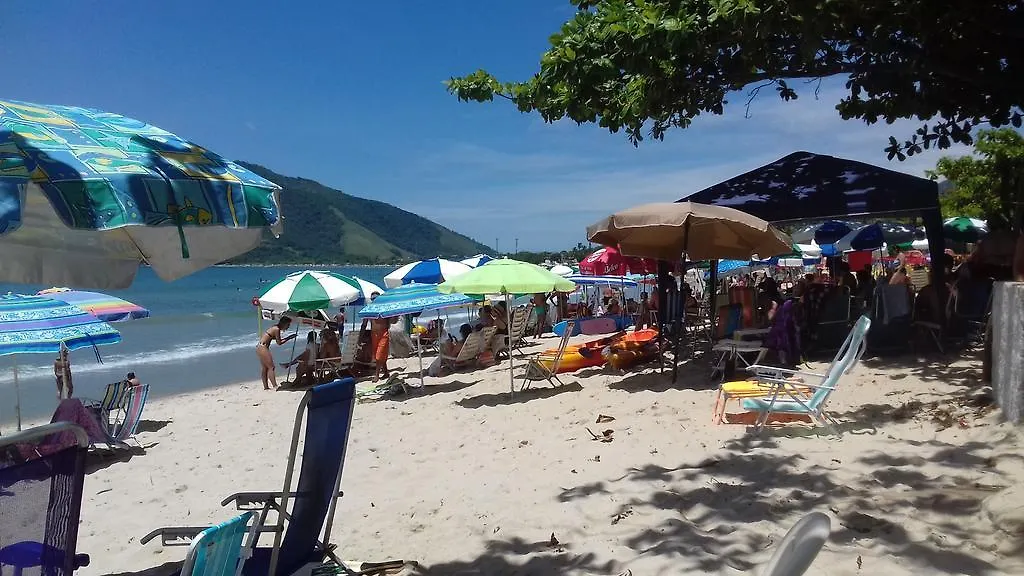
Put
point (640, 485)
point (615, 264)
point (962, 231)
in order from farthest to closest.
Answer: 1. point (615, 264)
2. point (962, 231)
3. point (640, 485)

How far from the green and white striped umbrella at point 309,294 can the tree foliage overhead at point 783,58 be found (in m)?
6.25

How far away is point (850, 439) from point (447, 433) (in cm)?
386

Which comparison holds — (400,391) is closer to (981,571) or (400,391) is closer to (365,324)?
(365,324)

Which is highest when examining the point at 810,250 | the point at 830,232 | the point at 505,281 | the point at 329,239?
the point at 329,239

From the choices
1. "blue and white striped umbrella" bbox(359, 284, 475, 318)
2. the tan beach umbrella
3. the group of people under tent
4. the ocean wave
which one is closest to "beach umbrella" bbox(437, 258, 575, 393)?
the tan beach umbrella

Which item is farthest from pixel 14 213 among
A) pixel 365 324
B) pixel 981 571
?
pixel 365 324

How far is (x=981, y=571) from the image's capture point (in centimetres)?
277

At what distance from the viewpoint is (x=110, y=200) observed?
7.52 feet

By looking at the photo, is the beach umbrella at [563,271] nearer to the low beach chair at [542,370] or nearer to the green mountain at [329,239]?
the low beach chair at [542,370]

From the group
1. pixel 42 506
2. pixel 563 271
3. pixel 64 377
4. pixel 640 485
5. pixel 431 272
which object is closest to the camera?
pixel 42 506

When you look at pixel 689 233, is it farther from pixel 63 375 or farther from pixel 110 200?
pixel 63 375

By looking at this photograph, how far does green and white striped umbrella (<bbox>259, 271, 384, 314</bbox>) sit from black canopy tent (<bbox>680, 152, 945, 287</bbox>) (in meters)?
6.32

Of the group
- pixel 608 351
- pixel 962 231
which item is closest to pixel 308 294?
pixel 608 351

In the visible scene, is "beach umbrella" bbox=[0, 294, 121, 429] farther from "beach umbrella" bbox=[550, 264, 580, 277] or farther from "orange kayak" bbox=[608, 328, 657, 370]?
"beach umbrella" bbox=[550, 264, 580, 277]
